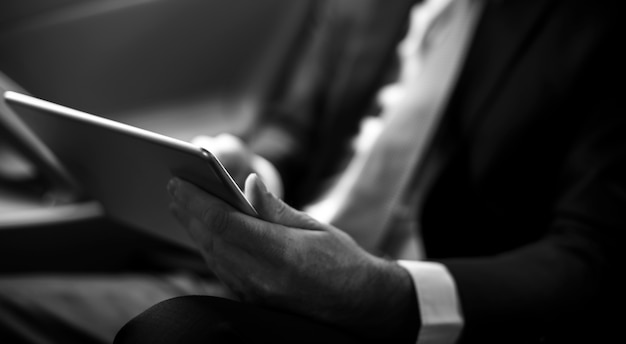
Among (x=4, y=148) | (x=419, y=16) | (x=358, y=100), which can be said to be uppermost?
(x=419, y=16)

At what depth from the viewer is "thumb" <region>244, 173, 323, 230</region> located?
0.52 m

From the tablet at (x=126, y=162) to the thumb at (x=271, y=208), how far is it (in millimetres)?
13

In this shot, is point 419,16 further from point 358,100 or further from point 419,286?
point 419,286

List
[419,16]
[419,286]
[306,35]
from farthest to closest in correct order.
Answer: [306,35] → [419,16] → [419,286]

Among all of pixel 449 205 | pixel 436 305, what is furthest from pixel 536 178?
pixel 436 305

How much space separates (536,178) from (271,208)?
0.42 metres

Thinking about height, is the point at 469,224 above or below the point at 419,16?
below

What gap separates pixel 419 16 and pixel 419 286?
1.87 ft

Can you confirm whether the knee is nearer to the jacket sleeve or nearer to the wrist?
the wrist

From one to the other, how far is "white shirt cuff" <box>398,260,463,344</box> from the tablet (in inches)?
8.2

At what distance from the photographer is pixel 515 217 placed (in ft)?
2.67

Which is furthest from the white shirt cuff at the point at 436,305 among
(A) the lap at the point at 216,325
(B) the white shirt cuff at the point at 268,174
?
(B) the white shirt cuff at the point at 268,174

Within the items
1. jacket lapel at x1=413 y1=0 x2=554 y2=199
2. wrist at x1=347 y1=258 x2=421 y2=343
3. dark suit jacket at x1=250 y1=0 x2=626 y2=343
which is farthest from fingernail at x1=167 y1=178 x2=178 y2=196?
jacket lapel at x1=413 y1=0 x2=554 y2=199

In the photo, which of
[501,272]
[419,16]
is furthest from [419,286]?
[419,16]
